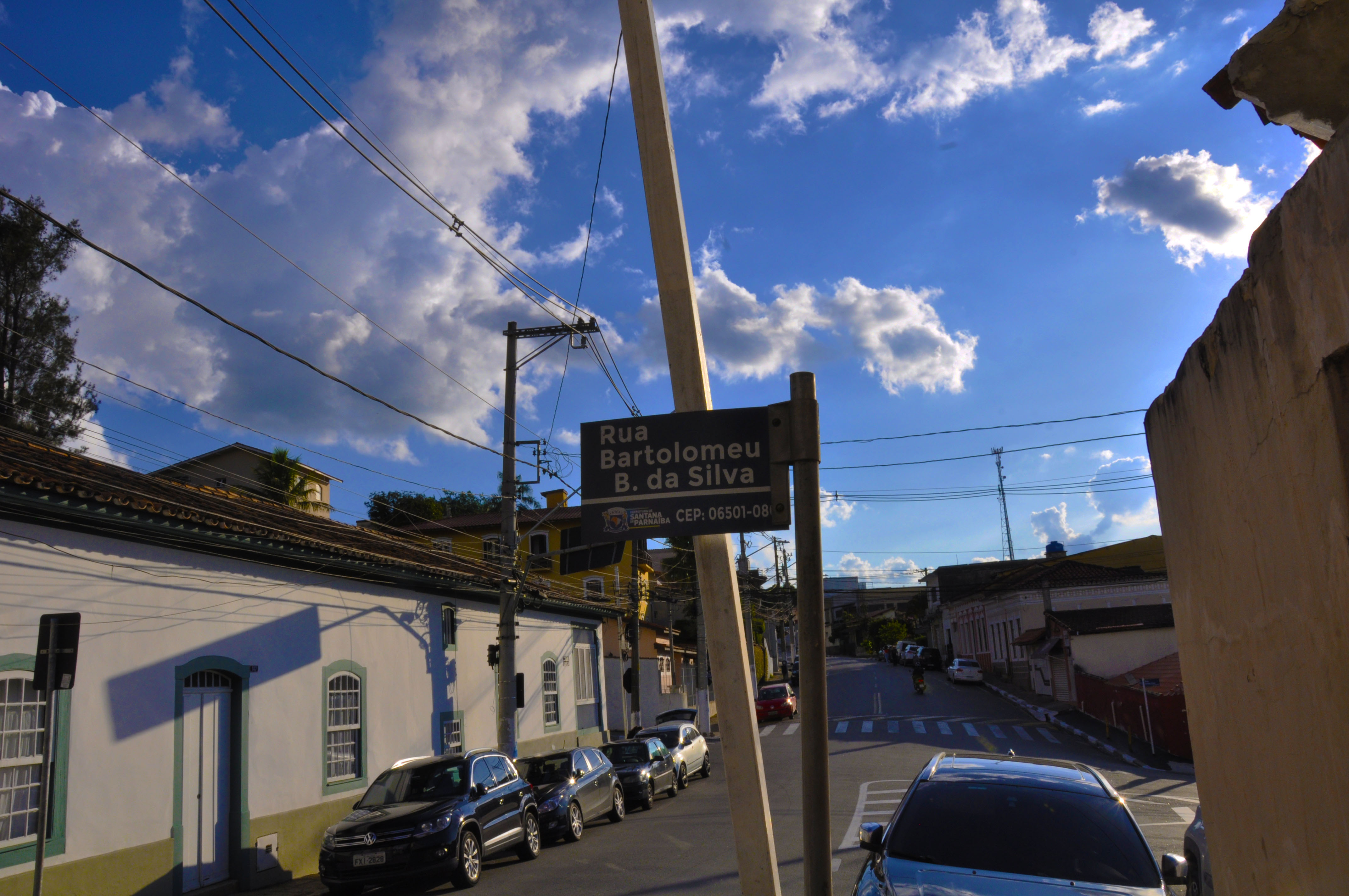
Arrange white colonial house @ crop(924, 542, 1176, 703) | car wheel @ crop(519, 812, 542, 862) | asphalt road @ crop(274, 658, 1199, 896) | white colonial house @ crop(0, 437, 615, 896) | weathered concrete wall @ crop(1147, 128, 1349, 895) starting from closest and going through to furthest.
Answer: weathered concrete wall @ crop(1147, 128, 1349, 895) → white colonial house @ crop(0, 437, 615, 896) → asphalt road @ crop(274, 658, 1199, 896) → car wheel @ crop(519, 812, 542, 862) → white colonial house @ crop(924, 542, 1176, 703)

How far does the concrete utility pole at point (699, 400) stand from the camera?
12.0ft

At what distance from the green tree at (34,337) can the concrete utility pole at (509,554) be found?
48.8 ft

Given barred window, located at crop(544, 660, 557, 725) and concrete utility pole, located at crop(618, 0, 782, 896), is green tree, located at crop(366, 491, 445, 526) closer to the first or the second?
barred window, located at crop(544, 660, 557, 725)

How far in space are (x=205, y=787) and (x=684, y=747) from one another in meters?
12.4

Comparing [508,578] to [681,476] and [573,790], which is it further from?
[681,476]

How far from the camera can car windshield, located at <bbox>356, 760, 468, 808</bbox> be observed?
1273 cm

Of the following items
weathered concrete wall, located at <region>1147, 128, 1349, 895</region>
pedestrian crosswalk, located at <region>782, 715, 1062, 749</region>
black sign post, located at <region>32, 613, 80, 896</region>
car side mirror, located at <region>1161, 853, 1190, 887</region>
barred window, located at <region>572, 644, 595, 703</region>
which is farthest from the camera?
barred window, located at <region>572, 644, 595, 703</region>

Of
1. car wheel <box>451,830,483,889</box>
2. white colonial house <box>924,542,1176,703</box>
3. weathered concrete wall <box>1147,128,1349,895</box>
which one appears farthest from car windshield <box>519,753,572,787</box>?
white colonial house <box>924,542,1176,703</box>

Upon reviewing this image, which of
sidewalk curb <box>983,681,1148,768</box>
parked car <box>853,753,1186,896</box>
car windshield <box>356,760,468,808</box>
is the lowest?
sidewalk curb <box>983,681,1148,768</box>

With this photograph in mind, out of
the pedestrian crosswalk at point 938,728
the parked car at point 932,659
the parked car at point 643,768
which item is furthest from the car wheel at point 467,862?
the parked car at point 932,659

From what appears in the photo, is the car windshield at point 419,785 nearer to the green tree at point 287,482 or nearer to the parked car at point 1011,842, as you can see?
the parked car at point 1011,842

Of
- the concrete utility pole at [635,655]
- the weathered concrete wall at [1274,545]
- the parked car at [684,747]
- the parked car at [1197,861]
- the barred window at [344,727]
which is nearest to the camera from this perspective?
the weathered concrete wall at [1274,545]

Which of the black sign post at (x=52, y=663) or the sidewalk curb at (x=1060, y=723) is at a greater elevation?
the black sign post at (x=52, y=663)

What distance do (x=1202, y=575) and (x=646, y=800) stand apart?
16257 millimetres
